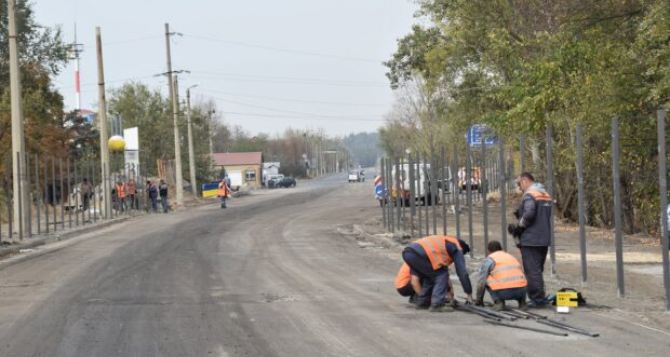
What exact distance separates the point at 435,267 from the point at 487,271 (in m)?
0.64

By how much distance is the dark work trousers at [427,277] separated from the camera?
11117 millimetres

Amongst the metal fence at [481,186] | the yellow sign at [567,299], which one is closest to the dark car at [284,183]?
the metal fence at [481,186]

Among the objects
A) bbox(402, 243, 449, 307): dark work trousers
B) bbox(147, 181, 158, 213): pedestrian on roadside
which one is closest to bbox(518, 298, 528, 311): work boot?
bbox(402, 243, 449, 307): dark work trousers

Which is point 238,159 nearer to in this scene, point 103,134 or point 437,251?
point 103,134

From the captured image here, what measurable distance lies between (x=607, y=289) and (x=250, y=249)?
9.85 metres

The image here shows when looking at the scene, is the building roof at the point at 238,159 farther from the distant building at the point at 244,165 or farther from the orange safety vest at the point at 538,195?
the orange safety vest at the point at 538,195

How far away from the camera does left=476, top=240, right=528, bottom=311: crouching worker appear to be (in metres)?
11.0

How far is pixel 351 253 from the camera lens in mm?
19953

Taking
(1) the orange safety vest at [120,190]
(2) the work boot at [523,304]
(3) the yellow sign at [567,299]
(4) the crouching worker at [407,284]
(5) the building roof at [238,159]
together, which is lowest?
(2) the work boot at [523,304]

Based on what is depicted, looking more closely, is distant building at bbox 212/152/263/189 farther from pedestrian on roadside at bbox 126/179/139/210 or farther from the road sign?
the road sign

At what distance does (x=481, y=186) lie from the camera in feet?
62.8

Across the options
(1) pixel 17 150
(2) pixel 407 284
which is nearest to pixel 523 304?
(2) pixel 407 284

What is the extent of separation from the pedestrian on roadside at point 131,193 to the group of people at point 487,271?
3308cm

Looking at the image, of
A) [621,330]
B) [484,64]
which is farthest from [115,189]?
[621,330]
